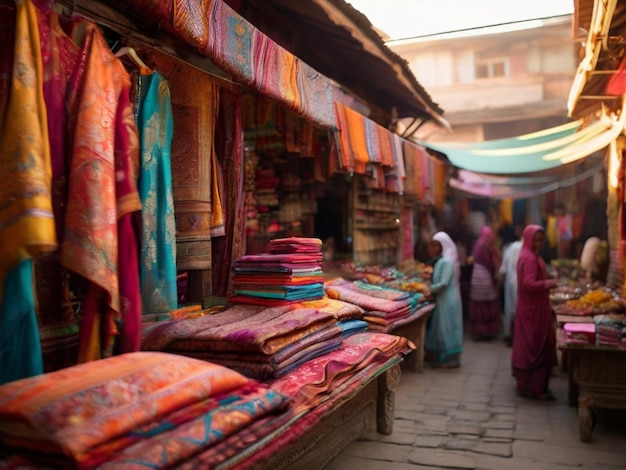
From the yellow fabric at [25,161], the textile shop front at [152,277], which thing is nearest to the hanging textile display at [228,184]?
the textile shop front at [152,277]

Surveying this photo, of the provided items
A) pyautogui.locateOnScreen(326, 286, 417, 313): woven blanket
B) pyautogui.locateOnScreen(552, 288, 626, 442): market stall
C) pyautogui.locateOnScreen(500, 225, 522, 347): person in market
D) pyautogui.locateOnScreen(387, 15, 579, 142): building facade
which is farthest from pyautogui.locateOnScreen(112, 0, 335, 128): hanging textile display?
pyautogui.locateOnScreen(387, 15, 579, 142): building facade

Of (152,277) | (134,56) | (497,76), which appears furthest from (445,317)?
(497,76)

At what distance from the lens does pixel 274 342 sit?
7.98 feet

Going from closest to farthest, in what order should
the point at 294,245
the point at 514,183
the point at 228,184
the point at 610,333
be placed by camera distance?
the point at 294,245 → the point at 228,184 → the point at 610,333 → the point at 514,183

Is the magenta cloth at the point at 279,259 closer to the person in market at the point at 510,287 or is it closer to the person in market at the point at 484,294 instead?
the person in market at the point at 510,287

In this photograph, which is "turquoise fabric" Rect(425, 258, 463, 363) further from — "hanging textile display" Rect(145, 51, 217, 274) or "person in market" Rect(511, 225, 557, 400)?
"hanging textile display" Rect(145, 51, 217, 274)

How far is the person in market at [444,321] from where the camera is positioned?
7090 mm

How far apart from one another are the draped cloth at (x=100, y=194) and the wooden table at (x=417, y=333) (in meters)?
3.08

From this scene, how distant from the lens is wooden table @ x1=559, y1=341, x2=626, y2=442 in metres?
4.25

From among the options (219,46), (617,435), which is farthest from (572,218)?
(219,46)

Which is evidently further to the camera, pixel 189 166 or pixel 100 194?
pixel 189 166

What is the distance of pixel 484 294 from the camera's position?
9.09 meters

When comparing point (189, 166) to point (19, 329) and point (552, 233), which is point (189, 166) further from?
point (552, 233)

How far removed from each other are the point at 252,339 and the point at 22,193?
1.06m
